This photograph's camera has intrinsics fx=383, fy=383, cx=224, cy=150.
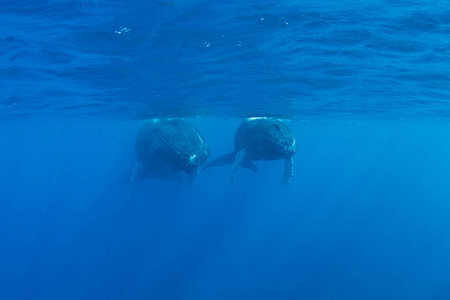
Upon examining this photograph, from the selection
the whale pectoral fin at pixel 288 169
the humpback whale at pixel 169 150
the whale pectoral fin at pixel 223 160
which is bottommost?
the whale pectoral fin at pixel 223 160

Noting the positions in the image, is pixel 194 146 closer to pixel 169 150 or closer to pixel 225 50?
pixel 169 150

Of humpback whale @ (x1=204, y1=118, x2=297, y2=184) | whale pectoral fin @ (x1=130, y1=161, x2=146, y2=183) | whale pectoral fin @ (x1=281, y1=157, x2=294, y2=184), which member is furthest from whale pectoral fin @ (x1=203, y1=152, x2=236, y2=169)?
whale pectoral fin @ (x1=130, y1=161, x2=146, y2=183)

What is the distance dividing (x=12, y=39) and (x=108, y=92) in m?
9.11

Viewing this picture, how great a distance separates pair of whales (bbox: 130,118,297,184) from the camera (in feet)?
48.2

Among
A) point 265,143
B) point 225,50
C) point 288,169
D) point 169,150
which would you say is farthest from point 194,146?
point 288,169

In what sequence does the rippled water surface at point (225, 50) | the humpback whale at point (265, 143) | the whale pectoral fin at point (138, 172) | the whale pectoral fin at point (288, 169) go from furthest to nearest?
the whale pectoral fin at point (138, 172) → the whale pectoral fin at point (288, 169) → the humpback whale at point (265, 143) → the rippled water surface at point (225, 50)

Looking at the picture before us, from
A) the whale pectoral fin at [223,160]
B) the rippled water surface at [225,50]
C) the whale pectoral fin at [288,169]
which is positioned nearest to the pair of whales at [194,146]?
the whale pectoral fin at [288,169]

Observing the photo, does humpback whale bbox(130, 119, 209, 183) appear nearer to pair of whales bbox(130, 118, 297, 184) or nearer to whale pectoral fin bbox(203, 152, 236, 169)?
pair of whales bbox(130, 118, 297, 184)

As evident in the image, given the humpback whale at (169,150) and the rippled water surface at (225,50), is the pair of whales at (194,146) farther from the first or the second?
the rippled water surface at (225,50)

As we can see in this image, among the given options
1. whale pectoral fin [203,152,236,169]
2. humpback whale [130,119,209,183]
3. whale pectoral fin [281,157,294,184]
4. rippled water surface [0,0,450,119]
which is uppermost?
rippled water surface [0,0,450,119]

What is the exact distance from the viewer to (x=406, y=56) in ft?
43.9

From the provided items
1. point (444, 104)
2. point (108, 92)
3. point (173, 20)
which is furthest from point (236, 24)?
point (444, 104)

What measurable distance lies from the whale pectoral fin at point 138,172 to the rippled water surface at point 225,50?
393 centimetres

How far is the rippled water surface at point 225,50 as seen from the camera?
9.85 m
